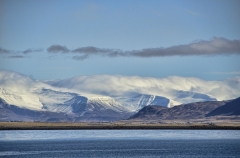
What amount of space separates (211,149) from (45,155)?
3843 cm

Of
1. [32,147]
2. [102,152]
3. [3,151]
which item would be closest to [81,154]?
[102,152]

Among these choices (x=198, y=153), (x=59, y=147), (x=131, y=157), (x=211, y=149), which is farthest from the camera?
(x=59, y=147)

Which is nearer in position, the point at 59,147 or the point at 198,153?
the point at 198,153

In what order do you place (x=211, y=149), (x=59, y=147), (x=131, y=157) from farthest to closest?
1. (x=59, y=147)
2. (x=211, y=149)
3. (x=131, y=157)

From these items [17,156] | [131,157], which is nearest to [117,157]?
[131,157]

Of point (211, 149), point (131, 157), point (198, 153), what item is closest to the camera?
point (131, 157)

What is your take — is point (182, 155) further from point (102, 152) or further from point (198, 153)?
point (102, 152)

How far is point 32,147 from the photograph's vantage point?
543ft

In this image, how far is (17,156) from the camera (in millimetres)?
133250

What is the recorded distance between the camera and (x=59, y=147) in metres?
163

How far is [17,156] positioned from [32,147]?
32.2 metres

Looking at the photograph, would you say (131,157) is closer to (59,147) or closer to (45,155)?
(45,155)

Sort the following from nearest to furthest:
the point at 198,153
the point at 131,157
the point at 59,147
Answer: the point at 131,157
the point at 198,153
the point at 59,147

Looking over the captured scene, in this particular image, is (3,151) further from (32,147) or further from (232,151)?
(232,151)
